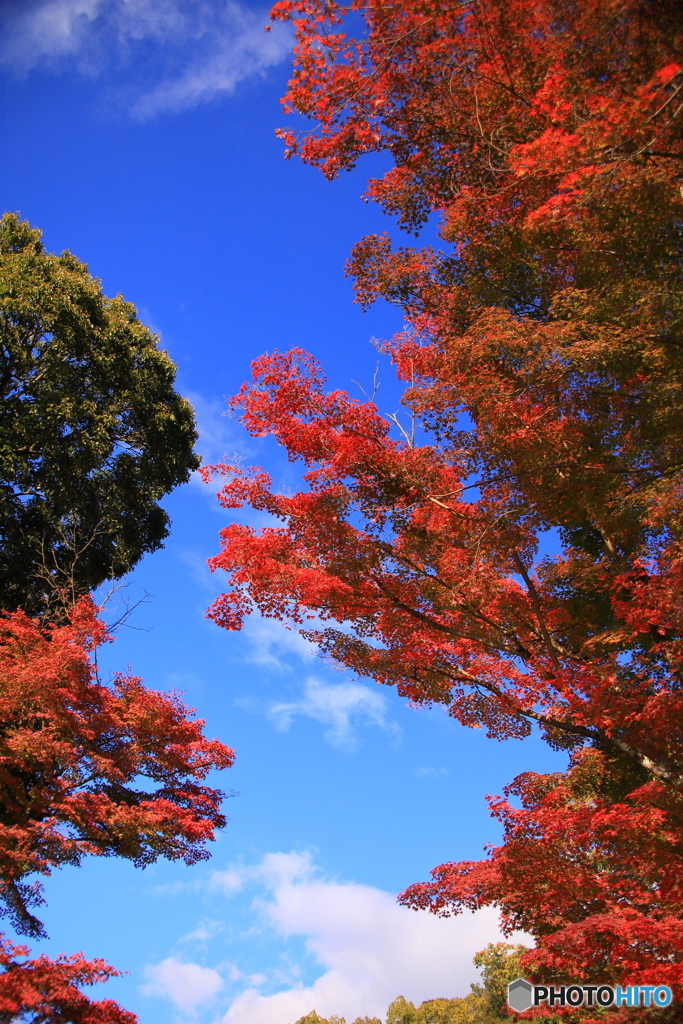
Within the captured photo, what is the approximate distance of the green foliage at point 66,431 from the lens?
14.5 m

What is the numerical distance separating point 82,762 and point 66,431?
6.97 meters

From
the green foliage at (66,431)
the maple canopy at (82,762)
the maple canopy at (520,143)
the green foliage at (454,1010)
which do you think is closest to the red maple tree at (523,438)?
the maple canopy at (520,143)

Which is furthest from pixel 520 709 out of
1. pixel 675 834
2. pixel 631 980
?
pixel 631 980

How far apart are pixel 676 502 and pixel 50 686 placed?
945cm

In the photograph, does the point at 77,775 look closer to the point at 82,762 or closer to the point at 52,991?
the point at 82,762

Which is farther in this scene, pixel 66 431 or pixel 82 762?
pixel 66 431

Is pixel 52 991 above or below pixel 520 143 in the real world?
below

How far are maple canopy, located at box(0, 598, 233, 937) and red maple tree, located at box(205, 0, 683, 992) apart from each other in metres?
3.53

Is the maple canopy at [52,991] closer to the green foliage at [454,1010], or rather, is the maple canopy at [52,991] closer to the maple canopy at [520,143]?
the maple canopy at [520,143]

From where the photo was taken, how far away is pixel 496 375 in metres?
7.51

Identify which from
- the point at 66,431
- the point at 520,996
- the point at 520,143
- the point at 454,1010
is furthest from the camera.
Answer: the point at 454,1010

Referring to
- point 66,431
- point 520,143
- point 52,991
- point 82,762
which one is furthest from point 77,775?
point 520,143

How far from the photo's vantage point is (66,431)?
14.9m

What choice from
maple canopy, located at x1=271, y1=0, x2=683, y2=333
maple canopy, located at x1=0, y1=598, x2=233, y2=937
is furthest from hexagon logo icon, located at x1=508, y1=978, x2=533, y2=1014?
maple canopy, located at x1=271, y1=0, x2=683, y2=333
